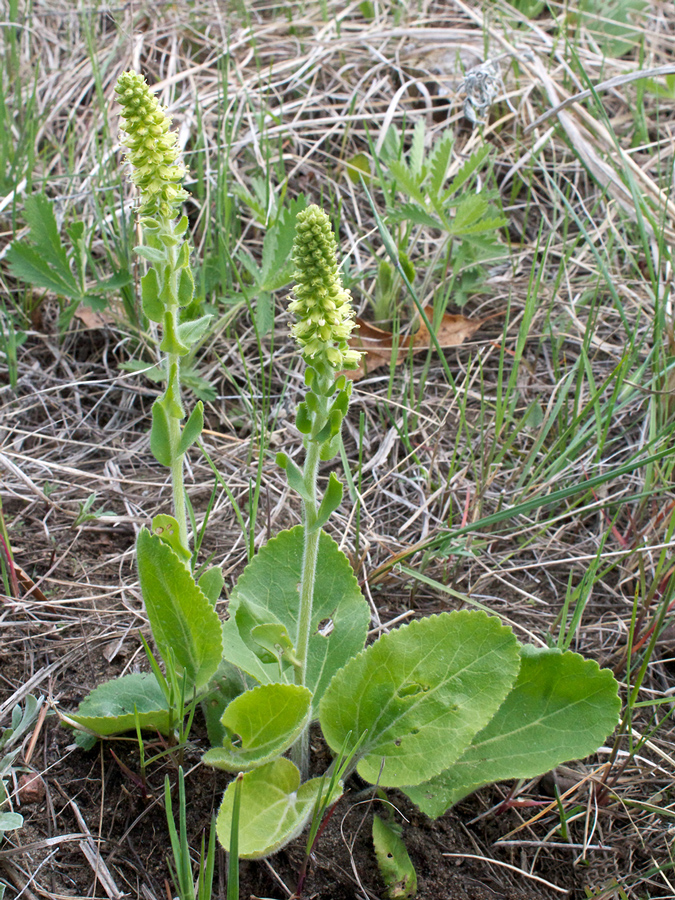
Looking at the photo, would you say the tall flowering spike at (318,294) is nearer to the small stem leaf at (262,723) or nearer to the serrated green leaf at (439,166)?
the small stem leaf at (262,723)

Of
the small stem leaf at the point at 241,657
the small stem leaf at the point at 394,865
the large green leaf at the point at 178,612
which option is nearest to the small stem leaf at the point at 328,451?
the large green leaf at the point at 178,612

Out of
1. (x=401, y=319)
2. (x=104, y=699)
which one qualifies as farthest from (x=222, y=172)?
(x=104, y=699)

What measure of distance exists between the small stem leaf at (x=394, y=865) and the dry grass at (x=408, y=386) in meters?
0.25

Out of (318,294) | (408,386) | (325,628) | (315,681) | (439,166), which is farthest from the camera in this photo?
(408,386)

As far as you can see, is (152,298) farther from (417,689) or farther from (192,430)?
(417,689)

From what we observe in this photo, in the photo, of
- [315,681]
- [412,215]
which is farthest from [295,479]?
[412,215]

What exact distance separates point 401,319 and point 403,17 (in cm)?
251

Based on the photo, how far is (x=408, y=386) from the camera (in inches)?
133

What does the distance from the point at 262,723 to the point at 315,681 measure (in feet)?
1.19

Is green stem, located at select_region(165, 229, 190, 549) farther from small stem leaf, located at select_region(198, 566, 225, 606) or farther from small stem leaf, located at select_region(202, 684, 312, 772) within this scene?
small stem leaf, located at select_region(202, 684, 312, 772)

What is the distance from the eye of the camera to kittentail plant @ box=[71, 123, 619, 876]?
1820mm

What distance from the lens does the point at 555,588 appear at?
2729 mm

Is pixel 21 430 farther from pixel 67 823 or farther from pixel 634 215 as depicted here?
pixel 634 215

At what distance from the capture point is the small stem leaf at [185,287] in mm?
1893
